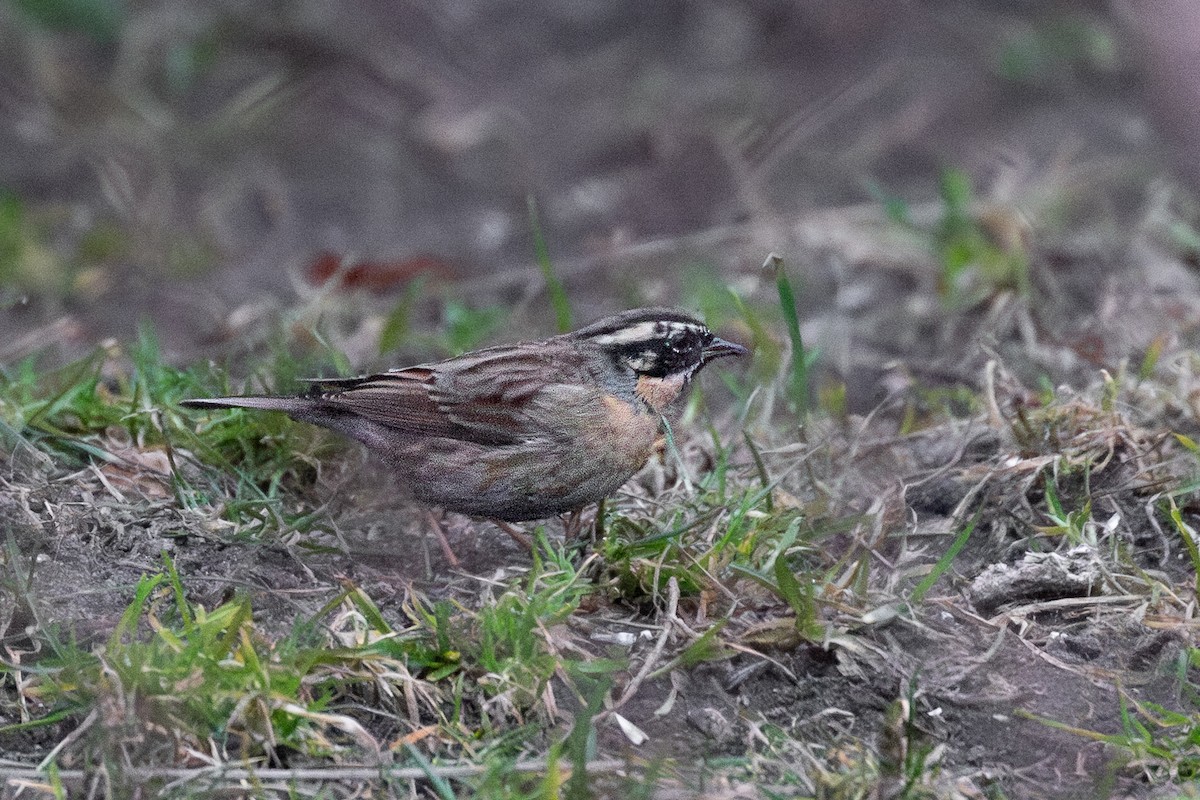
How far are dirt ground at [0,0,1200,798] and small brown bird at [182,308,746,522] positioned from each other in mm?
295

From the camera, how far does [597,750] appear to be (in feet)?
13.5

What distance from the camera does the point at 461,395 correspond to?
5488 mm

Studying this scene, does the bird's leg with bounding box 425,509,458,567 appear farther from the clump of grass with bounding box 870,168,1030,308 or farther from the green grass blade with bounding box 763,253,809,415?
the clump of grass with bounding box 870,168,1030,308

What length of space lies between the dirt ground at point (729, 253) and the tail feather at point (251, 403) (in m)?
0.38

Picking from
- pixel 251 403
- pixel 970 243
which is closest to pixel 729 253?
pixel 970 243

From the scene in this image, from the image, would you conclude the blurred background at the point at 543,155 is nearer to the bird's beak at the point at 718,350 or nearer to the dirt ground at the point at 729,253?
the dirt ground at the point at 729,253

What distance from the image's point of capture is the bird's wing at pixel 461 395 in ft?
17.6

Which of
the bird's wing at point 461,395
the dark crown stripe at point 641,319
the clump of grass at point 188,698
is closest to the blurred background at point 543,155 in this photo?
Answer: the bird's wing at point 461,395

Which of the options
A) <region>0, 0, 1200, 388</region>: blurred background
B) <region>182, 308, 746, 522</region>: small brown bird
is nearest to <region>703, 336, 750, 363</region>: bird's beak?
<region>182, 308, 746, 522</region>: small brown bird

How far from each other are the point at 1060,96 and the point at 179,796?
8.87 meters

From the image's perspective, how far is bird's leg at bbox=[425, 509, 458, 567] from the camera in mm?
5344

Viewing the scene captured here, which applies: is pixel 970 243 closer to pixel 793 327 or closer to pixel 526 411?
pixel 793 327

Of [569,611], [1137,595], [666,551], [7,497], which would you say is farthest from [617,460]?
[7,497]

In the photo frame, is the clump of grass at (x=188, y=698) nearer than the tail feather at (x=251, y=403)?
Yes
